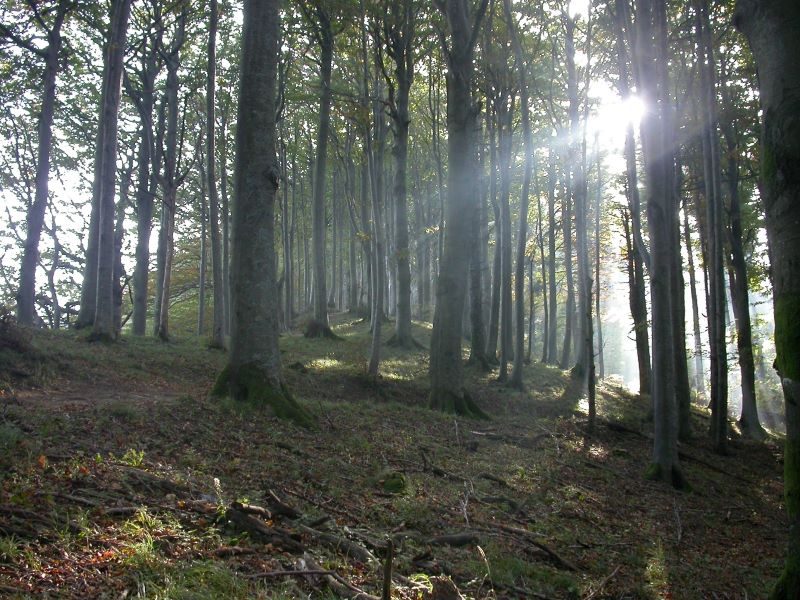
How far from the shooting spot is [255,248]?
8.50 meters

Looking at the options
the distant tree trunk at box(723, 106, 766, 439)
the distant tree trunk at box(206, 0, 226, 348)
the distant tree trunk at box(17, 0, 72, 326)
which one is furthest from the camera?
the distant tree trunk at box(17, 0, 72, 326)

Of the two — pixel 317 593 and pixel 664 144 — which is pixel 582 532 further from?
pixel 664 144

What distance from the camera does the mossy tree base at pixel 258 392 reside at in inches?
321

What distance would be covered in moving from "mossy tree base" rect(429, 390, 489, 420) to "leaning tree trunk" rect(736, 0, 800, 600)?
858 centimetres

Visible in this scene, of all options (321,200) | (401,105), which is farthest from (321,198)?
(401,105)

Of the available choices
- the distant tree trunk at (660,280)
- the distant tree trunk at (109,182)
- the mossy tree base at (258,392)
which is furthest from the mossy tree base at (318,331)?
the distant tree trunk at (660,280)

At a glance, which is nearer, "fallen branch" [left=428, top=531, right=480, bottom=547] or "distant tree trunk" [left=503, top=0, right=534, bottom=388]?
"fallen branch" [left=428, top=531, right=480, bottom=547]

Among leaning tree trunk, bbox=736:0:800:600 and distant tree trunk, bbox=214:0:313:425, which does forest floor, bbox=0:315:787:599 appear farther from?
leaning tree trunk, bbox=736:0:800:600

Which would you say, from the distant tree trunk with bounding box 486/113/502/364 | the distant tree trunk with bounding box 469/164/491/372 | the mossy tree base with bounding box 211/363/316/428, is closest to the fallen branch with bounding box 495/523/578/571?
the mossy tree base with bounding box 211/363/316/428

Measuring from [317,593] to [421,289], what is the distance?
3198cm

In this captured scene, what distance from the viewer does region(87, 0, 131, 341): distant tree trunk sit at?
1322cm

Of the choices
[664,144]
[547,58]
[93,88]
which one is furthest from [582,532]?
[93,88]

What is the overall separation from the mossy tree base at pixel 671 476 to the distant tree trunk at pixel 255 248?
5934mm

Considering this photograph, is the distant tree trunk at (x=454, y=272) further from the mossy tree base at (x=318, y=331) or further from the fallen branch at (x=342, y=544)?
the fallen branch at (x=342, y=544)
